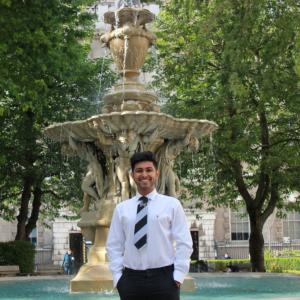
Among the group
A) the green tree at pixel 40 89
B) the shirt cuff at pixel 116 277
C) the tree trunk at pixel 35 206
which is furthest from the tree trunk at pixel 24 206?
the shirt cuff at pixel 116 277

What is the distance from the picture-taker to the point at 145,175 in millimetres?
4242

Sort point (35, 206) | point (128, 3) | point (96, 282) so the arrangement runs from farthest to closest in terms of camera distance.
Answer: point (35, 206)
point (128, 3)
point (96, 282)

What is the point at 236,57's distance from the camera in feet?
37.6

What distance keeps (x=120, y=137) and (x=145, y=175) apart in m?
7.22

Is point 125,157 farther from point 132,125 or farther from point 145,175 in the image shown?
point 145,175

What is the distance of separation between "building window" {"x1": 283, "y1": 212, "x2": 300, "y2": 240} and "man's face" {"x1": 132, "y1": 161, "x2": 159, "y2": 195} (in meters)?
43.8

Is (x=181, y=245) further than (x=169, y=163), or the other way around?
(x=169, y=163)

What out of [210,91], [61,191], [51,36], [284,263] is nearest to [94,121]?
[51,36]

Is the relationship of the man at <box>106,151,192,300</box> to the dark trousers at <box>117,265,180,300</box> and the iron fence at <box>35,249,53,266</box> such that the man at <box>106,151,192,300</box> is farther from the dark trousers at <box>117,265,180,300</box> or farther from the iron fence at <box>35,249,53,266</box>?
the iron fence at <box>35,249,53,266</box>

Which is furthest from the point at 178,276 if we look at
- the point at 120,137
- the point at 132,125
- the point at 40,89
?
the point at 40,89

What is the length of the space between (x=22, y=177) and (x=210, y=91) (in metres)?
7.44

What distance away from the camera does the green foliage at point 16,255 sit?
72.5 feet

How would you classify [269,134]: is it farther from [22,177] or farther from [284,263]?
[284,263]

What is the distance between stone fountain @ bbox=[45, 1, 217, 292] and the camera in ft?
36.8
